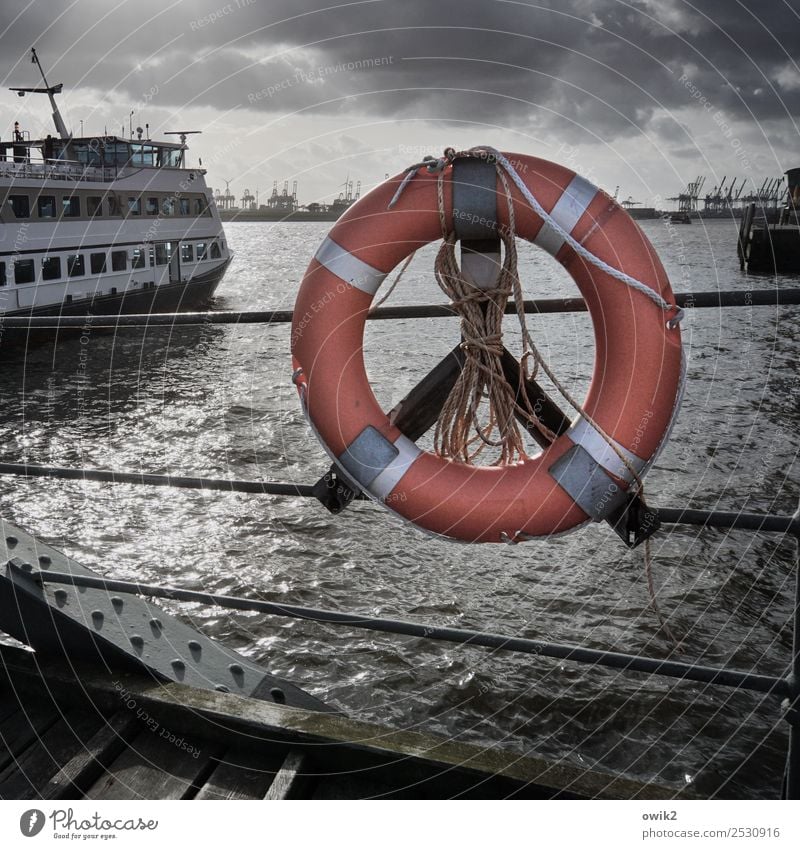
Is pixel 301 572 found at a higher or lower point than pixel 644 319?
lower

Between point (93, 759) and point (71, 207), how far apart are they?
19779mm

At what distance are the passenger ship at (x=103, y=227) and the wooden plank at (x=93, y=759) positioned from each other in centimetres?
1668

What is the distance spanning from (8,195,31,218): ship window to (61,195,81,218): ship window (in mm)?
1085

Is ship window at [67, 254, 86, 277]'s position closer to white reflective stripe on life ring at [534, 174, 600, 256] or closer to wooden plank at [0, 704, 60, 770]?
wooden plank at [0, 704, 60, 770]

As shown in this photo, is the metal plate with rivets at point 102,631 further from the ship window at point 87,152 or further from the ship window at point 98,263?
the ship window at point 87,152

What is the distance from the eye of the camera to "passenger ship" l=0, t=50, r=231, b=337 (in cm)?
1747

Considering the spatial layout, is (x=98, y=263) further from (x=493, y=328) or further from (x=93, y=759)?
(x=493, y=328)

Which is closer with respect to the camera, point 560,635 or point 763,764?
point 763,764

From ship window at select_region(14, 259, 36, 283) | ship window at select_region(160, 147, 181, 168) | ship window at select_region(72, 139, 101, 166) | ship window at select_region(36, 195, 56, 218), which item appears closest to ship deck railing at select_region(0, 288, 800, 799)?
ship window at select_region(14, 259, 36, 283)

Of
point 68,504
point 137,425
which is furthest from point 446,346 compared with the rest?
point 68,504

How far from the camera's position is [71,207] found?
19125 mm
